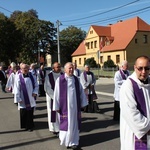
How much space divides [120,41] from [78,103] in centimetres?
4645

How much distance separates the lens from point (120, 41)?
51.8 metres

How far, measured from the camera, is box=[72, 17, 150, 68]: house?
1938 inches

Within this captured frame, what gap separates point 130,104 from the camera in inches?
141

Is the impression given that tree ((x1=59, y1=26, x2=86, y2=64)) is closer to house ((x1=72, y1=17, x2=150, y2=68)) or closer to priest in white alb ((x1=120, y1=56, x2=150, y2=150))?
house ((x1=72, y1=17, x2=150, y2=68))

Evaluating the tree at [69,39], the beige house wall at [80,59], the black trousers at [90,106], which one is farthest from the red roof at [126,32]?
the black trousers at [90,106]

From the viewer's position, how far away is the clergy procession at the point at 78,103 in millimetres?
3578

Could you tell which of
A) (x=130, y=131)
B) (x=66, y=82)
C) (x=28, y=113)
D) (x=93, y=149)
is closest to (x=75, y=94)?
(x=66, y=82)

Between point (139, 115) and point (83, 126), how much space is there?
5050 mm

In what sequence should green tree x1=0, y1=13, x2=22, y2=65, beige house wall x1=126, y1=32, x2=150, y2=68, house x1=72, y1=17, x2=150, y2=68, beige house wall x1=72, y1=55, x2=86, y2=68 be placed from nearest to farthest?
beige house wall x1=126, y1=32, x2=150, y2=68, house x1=72, y1=17, x2=150, y2=68, green tree x1=0, y1=13, x2=22, y2=65, beige house wall x1=72, y1=55, x2=86, y2=68

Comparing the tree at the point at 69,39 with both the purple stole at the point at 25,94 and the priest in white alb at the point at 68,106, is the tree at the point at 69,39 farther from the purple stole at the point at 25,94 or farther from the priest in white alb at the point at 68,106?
the priest in white alb at the point at 68,106

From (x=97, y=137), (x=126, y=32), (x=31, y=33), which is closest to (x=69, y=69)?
(x=97, y=137)

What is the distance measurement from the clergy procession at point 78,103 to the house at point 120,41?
126 feet

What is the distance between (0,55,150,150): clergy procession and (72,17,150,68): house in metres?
38.4

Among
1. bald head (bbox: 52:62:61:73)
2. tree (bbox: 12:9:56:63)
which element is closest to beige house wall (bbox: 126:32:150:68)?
tree (bbox: 12:9:56:63)
